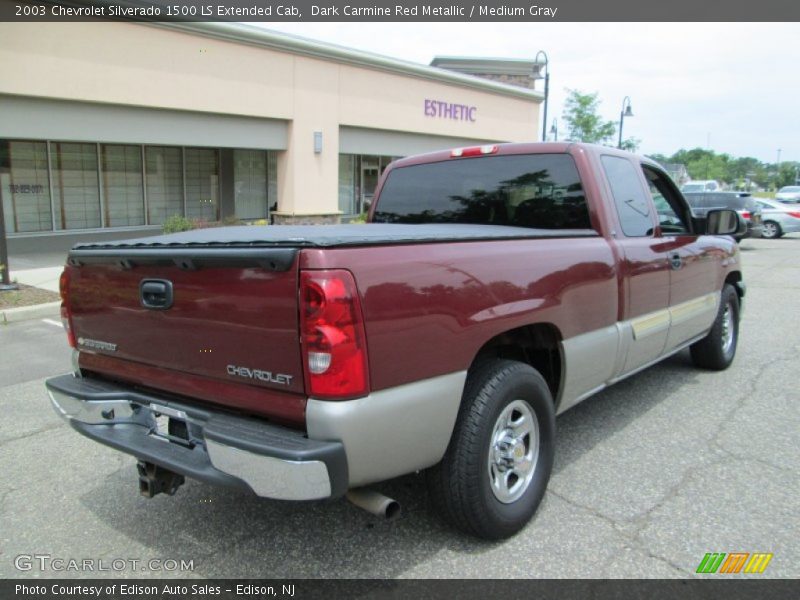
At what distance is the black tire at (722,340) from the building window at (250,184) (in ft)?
49.7

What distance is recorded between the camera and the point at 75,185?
49.1 feet

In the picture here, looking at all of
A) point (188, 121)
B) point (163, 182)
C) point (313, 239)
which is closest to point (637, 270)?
point (313, 239)

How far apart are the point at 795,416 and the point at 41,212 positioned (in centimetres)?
1535

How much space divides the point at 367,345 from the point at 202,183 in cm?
1680

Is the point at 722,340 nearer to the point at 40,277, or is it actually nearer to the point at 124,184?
the point at 40,277

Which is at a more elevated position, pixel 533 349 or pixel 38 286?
pixel 533 349

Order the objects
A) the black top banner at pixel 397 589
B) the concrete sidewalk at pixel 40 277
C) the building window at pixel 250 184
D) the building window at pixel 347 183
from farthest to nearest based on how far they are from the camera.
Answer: the building window at pixel 347 183 → the building window at pixel 250 184 → the concrete sidewalk at pixel 40 277 → the black top banner at pixel 397 589

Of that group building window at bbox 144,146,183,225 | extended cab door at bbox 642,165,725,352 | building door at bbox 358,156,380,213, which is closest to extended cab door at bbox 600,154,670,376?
extended cab door at bbox 642,165,725,352

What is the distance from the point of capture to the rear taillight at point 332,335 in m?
2.20

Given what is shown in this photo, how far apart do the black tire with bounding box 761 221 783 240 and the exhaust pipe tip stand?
25853mm

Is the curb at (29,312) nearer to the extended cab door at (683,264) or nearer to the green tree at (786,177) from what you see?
the extended cab door at (683,264)

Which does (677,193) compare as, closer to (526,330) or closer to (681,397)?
(681,397)

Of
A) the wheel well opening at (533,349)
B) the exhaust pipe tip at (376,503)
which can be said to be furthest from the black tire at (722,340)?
the exhaust pipe tip at (376,503)

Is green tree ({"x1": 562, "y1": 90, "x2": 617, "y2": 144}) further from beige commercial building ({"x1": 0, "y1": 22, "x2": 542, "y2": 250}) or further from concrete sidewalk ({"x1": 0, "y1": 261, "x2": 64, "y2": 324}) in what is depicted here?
concrete sidewalk ({"x1": 0, "y1": 261, "x2": 64, "y2": 324})
